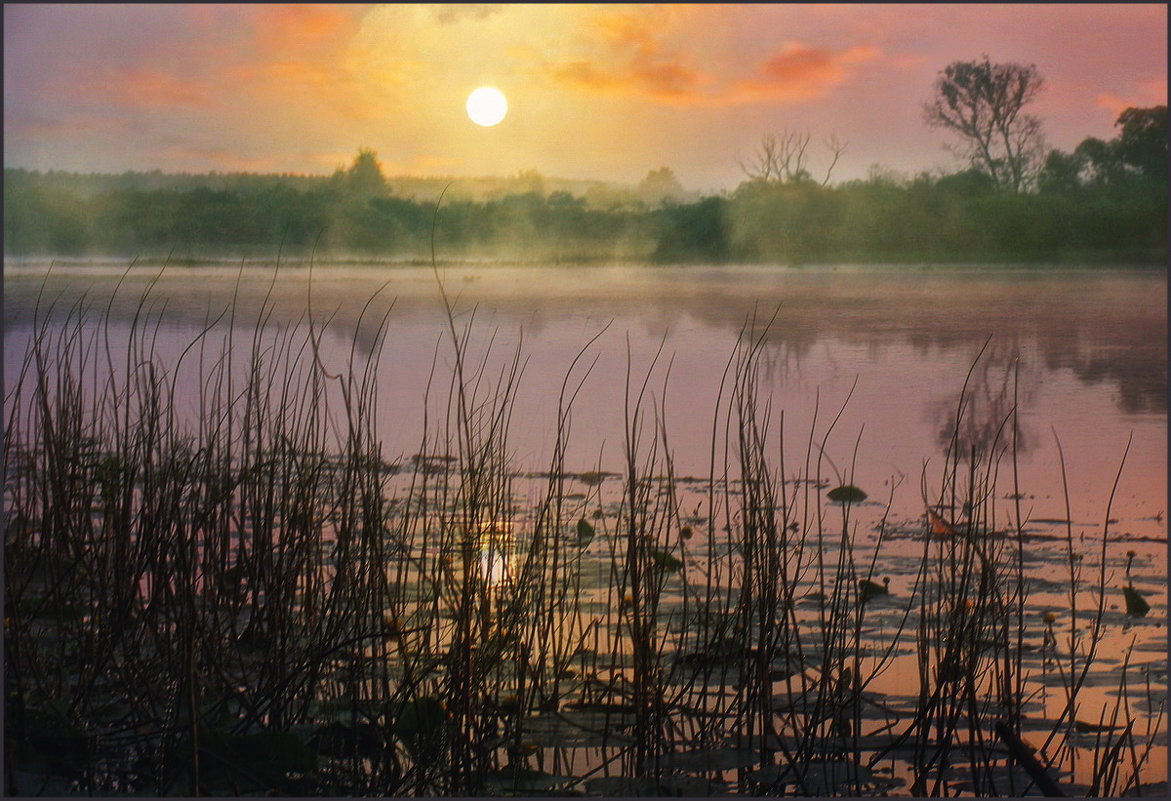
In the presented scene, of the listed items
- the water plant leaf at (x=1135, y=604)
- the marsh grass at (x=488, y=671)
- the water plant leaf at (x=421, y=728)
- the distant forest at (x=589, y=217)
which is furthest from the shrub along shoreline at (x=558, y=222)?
the water plant leaf at (x=421, y=728)

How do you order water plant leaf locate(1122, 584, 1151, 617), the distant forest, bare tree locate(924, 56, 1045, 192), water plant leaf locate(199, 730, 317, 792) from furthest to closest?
1. the distant forest
2. bare tree locate(924, 56, 1045, 192)
3. water plant leaf locate(1122, 584, 1151, 617)
4. water plant leaf locate(199, 730, 317, 792)

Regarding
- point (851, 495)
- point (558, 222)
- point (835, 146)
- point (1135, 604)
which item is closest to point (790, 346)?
point (851, 495)

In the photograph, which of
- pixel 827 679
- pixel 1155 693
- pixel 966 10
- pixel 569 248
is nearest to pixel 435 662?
pixel 827 679

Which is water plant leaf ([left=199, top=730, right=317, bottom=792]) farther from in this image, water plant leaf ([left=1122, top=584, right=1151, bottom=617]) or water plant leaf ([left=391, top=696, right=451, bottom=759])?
water plant leaf ([left=1122, top=584, right=1151, bottom=617])

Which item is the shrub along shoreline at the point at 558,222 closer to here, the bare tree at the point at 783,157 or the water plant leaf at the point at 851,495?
the bare tree at the point at 783,157

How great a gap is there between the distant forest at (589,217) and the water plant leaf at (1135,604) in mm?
710

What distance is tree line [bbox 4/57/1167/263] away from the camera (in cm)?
219

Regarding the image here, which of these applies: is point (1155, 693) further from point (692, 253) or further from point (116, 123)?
point (116, 123)

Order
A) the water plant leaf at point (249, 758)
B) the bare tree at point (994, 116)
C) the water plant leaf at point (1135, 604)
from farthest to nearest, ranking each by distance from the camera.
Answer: the bare tree at point (994, 116), the water plant leaf at point (1135, 604), the water plant leaf at point (249, 758)

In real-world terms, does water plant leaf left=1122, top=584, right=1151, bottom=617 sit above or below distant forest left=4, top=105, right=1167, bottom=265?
below

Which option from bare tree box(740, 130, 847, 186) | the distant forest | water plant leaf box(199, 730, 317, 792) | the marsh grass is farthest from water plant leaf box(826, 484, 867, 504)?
water plant leaf box(199, 730, 317, 792)

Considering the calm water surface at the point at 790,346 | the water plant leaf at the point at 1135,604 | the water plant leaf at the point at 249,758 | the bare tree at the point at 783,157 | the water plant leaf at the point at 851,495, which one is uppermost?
the bare tree at the point at 783,157

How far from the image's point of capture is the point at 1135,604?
1966 millimetres

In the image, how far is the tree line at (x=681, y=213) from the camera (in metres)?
2.19
